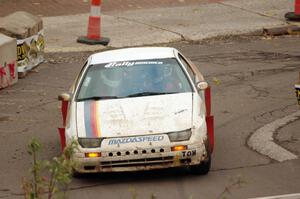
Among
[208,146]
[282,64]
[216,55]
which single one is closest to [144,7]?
[216,55]

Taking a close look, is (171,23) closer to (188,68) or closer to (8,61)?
(8,61)

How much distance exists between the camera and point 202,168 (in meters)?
10.2

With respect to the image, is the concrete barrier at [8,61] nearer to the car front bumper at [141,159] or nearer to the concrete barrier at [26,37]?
the concrete barrier at [26,37]

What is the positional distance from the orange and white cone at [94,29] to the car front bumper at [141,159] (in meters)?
8.47

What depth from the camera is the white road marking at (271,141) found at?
10984 millimetres

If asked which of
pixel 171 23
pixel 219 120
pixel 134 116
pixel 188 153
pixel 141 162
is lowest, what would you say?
pixel 171 23

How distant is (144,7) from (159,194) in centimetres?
1278

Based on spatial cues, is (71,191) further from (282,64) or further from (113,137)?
(282,64)

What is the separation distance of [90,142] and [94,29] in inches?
339

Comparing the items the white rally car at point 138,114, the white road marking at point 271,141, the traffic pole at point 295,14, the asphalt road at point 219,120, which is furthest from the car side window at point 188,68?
the traffic pole at point 295,14

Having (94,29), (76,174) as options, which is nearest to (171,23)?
(94,29)

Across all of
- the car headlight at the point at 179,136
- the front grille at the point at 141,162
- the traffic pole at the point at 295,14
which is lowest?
the traffic pole at the point at 295,14

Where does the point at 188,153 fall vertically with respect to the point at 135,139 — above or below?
below

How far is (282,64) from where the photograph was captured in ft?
53.8
